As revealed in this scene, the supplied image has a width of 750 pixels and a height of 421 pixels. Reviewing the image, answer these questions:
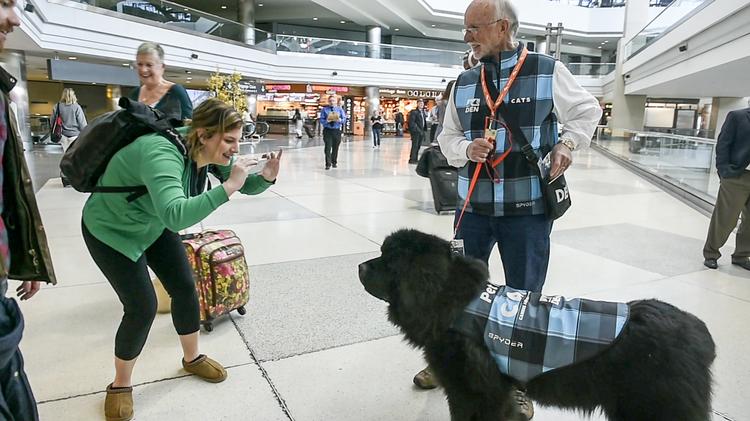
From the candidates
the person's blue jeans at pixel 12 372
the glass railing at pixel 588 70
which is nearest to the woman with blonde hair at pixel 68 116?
the person's blue jeans at pixel 12 372

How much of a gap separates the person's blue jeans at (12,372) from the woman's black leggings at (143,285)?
840 millimetres

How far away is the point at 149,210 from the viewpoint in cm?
222

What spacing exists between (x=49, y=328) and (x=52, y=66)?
1707cm

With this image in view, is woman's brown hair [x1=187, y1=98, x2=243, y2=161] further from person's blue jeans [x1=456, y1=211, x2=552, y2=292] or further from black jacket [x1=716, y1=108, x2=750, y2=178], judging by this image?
black jacket [x1=716, y1=108, x2=750, y2=178]

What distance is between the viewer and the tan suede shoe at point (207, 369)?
8.74 feet

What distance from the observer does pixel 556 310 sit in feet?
5.62

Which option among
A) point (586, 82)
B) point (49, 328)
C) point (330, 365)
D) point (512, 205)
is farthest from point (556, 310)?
point (586, 82)

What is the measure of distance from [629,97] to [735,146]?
26.3 meters

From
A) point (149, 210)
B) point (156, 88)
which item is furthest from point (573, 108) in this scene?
point (156, 88)

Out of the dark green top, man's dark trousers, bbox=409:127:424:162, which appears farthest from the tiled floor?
man's dark trousers, bbox=409:127:424:162

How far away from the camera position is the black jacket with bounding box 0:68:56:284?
1437 mm

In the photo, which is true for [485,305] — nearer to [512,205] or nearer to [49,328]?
[512,205]

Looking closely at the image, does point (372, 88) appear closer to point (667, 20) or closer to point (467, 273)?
point (667, 20)

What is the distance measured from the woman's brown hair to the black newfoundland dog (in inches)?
36.7
